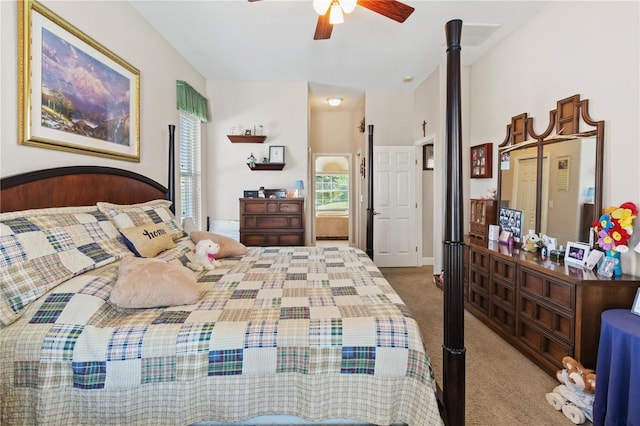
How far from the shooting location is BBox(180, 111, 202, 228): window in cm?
412

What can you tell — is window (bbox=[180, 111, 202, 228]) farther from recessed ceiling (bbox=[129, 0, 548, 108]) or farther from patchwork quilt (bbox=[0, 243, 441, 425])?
patchwork quilt (bbox=[0, 243, 441, 425])

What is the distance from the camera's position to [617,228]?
2010 millimetres

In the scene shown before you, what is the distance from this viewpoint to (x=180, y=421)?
1.27 metres

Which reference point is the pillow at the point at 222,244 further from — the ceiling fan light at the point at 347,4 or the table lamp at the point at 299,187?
the table lamp at the point at 299,187

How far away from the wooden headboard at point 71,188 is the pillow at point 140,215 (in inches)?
5.9

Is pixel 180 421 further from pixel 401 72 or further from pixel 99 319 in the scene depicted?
pixel 401 72

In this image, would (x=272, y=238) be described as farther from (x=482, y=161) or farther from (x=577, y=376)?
(x=577, y=376)

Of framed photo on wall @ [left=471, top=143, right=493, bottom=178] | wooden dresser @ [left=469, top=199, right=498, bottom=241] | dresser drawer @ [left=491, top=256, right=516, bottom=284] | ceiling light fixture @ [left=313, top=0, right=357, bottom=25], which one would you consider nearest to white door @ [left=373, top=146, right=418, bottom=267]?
framed photo on wall @ [left=471, top=143, right=493, bottom=178]

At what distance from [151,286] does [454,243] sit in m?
1.36

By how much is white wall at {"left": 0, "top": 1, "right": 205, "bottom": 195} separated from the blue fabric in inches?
126

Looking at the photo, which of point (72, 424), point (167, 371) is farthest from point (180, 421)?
point (72, 424)

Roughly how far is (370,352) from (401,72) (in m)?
4.19

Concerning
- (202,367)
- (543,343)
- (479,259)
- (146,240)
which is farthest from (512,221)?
(146,240)

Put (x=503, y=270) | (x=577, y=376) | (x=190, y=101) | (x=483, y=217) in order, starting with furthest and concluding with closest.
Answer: (x=190, y=101) → (x=483, y=217) → (x=503, y=270) → (x=577, y=376)
